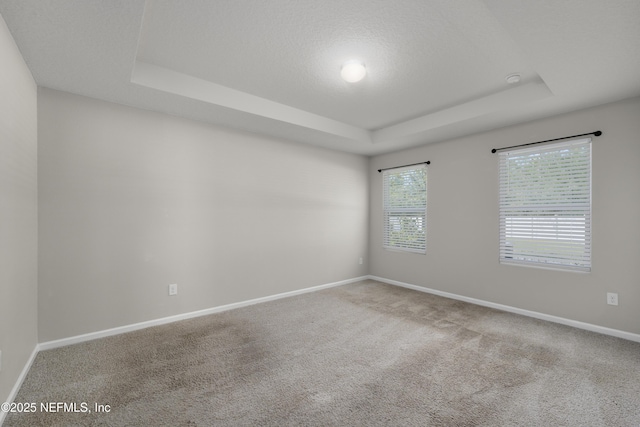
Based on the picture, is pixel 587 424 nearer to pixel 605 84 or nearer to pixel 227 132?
pixel 605 84

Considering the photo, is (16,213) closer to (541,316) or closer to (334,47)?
(334,47)

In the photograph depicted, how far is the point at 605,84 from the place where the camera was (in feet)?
8.04

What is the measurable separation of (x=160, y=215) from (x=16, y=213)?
1.20 metres

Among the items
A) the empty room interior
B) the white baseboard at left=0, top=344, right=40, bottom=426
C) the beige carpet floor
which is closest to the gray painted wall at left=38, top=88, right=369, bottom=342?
the empty room interior

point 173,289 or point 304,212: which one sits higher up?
point 304,212

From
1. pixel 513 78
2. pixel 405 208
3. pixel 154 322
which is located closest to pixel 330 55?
pixel 513 78

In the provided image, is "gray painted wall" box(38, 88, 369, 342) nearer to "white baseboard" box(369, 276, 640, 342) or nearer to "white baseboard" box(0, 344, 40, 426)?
"white baseboard" box(0, 344, 40, 426)

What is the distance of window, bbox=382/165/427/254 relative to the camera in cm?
451

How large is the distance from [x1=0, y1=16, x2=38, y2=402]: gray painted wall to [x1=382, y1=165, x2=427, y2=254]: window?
4.49 meters

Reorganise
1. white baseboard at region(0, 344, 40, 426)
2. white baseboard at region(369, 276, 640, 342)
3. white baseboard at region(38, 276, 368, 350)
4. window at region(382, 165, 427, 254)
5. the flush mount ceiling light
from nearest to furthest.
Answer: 1. white baseboard at region(0, 344, 40, 426)
2. the flush mount ceiling light
3. white baseboard at region(38, 276, 368, 350)
4. white baseboard at region(369, 276, 640, 342)
5. window at region(382, 165, 427, 254)

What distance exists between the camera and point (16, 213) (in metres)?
1.94

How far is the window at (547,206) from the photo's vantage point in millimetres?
2994

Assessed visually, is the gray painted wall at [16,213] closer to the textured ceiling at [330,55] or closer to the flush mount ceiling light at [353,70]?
the textured ceiling at [330,55]

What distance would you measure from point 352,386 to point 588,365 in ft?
6.36
